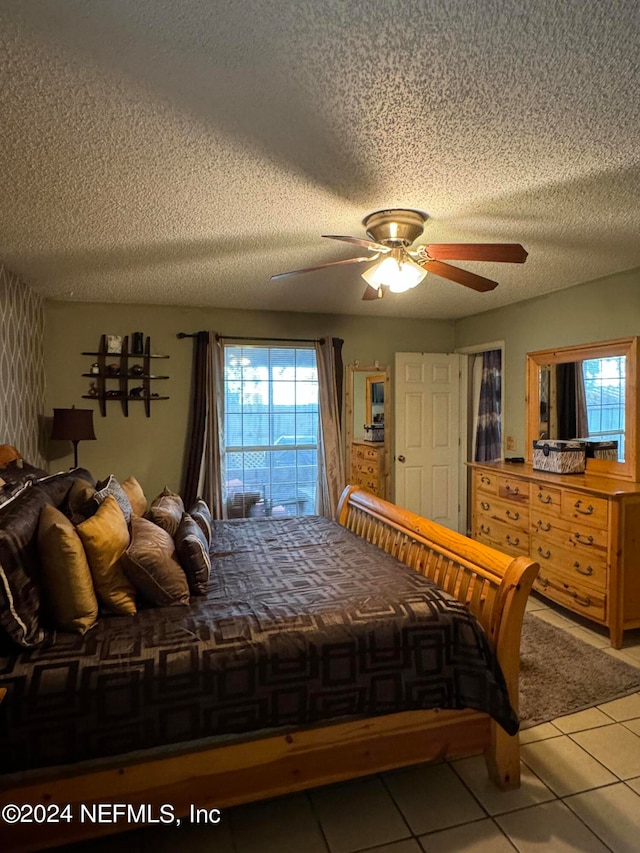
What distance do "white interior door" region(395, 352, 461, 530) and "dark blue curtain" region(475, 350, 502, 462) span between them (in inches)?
22.6

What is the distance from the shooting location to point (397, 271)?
2.62m

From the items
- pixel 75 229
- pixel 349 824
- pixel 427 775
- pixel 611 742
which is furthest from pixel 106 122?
pixel 611 742

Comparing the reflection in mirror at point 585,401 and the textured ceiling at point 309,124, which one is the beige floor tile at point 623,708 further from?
the textured ceiling at point 309,124

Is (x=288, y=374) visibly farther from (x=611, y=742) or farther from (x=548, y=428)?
(x=611, y=742)

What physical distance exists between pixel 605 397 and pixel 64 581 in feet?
12.6

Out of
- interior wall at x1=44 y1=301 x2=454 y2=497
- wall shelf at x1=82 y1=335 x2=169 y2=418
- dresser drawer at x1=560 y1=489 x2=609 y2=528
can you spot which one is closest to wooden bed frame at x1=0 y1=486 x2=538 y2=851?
dresser drawer at x1=560 y1=489 x2=609 y2=528

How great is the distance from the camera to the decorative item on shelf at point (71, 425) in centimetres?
429

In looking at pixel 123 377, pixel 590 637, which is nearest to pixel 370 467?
pixel 123 377

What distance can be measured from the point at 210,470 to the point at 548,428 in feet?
10.3

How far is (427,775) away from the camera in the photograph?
7.28ft

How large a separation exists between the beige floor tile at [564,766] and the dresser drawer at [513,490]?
6.52 ft

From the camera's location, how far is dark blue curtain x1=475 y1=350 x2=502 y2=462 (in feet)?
20.5

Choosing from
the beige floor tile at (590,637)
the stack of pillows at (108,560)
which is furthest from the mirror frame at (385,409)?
the stack of pillows at (108,560)

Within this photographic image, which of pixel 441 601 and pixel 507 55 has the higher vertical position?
pixel 507 55
